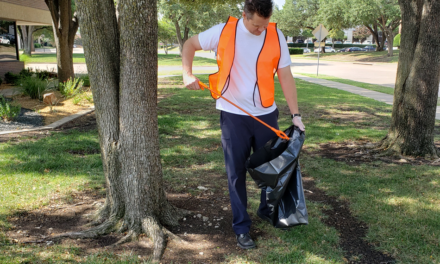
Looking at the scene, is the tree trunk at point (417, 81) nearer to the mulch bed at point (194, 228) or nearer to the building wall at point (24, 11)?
the mulch bed at point (194, 228)

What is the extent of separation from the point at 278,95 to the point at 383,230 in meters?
8.97

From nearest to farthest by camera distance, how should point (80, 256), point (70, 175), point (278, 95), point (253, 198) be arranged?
point (80, 256), point (253, 198), point (70, 175), point (278, 95)

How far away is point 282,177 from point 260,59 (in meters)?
0.91

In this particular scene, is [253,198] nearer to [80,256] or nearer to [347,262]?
[347,262]

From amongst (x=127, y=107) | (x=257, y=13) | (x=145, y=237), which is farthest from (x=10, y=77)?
(x=257, y=13)

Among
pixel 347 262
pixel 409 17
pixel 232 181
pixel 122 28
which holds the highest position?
pixel 409 17

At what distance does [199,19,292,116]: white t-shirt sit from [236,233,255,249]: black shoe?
3.32 feet

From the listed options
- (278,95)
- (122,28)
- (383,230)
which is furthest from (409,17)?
(278,95)

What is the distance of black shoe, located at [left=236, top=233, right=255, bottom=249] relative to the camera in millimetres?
2977

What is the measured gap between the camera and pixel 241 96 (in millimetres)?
2844

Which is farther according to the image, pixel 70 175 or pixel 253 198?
pixel 70 175

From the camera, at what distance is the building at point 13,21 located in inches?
520

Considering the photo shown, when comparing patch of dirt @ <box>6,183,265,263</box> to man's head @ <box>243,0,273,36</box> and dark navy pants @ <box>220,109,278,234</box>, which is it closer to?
dark navy pants @ <box>220,109,278,234</box>

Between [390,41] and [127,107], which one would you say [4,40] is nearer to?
[127,107]
